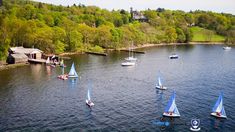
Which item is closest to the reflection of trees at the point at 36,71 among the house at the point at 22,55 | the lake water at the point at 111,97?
the lake water at the point at 111,97

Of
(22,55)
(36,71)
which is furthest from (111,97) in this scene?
(22,55)

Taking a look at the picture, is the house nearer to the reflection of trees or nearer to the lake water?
the reflection of trees

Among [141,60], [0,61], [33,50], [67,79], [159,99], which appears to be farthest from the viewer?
[141,60]

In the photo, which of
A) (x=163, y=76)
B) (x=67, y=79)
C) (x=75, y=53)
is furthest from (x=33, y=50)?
(x=163, y=76)

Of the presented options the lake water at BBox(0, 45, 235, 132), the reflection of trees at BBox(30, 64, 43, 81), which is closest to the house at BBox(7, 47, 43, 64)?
the reflection of trees at BBox(30, 64, 43, 81)

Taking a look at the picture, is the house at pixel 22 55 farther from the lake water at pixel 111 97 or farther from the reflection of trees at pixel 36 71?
the lake water at pixel 111 97

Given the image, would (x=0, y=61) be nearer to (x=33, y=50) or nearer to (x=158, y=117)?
(x=33, y=50)
